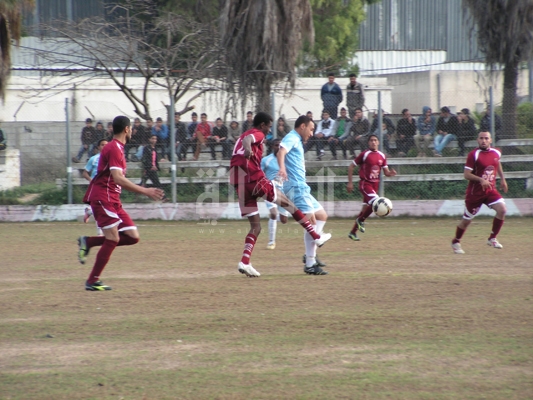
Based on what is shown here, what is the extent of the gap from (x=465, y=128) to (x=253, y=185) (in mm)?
10257

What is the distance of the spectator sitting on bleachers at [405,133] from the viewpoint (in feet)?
60.4

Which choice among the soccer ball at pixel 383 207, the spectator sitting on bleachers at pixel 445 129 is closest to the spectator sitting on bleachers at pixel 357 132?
the spectator sitting on bleachers at pixel 445 129

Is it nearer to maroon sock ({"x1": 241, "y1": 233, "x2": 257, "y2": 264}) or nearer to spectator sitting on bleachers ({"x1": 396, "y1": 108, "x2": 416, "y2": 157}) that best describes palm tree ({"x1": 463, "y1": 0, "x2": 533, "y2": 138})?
spectator sitting on bleachers ({"x1": 396, "y1": 108, "x2": 416, "y2": 157})

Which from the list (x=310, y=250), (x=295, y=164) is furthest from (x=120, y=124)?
(x=310, y=250)

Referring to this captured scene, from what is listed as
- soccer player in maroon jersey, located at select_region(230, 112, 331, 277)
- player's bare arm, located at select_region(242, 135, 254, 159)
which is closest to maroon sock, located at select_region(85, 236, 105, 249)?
soccer player in maroon jersey, located at select_region(230, 112, 331, 277)

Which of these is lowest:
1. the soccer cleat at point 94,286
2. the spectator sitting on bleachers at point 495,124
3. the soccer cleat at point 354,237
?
the soccer cleat at point 354,237

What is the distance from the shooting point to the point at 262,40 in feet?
64.5

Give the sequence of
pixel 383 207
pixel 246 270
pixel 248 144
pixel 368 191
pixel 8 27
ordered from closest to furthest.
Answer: pixel 248 144 → pixel 246 270 → pixel 383 207 → pixel 368 191 → pixel 8 27

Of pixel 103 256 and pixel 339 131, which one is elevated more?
pixel 339 131

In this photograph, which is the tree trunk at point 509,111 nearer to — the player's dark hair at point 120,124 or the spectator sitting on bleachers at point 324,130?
the spectator sitting on bleachers at point 324,130

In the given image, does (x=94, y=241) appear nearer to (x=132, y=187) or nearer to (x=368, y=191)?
(x=132, y=187)

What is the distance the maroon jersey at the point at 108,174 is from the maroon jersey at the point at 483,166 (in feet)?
20.5

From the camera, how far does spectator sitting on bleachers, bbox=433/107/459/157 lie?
18188mm

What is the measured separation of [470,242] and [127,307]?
7997mm
